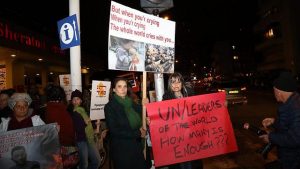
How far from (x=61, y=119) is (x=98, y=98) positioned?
2453 millimetres

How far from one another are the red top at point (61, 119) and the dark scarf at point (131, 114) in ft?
3.64

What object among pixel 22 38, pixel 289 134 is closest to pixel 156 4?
pixel 289 134

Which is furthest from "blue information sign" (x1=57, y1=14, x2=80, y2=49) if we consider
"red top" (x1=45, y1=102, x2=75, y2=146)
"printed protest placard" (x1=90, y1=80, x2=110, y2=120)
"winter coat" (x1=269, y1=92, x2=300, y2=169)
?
"winter coat" (x1=269, y1=92, x2=300, y2=169)

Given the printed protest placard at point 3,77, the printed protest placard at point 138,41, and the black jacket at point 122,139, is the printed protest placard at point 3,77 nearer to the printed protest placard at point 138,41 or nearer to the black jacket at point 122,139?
the printed protest placard at point 138,41

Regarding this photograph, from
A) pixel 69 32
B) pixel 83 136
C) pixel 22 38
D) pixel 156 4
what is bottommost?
pixel 83 136

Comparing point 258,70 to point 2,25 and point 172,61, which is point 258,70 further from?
point 172,61

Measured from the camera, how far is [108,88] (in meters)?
7.92

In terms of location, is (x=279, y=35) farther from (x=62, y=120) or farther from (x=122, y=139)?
(x=122, y=139)

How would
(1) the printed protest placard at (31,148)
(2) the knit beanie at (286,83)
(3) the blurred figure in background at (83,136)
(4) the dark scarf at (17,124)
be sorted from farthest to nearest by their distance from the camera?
1. (3) the blurred figure in background at (83,136)
2. (4) the dark scarf at (17,124)
3. (1) the printed protest placard at (31,148)
4. (2) the knit beanie at (286,83)

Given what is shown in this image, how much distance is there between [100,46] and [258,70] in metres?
58.2

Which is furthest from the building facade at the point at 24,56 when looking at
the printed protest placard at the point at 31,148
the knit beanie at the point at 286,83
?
the knit beanie at the point at 286,83

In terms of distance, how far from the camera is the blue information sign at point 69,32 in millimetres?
6977

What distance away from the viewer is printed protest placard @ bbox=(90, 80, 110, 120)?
7482mm

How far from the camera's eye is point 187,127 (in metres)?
5.01
